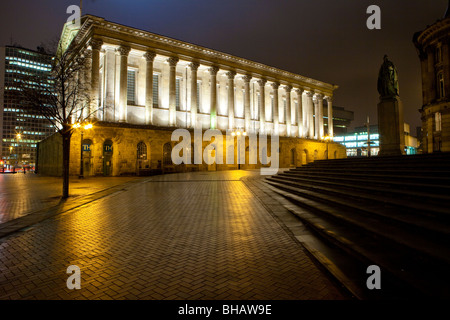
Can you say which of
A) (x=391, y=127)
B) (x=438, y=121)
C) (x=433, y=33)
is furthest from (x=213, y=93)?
(x=391, y=127)

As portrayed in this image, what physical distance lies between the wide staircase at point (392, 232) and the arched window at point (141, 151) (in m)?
28.6

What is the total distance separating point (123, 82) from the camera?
1313 inches

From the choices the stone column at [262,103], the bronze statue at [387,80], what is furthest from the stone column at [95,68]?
the bronze statue at [387,80]

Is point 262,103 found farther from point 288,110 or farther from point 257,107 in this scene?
point 288,110

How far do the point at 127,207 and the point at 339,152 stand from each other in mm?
58701

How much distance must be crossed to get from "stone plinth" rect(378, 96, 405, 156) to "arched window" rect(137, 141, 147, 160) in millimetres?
27938

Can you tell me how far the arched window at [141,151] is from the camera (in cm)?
3391

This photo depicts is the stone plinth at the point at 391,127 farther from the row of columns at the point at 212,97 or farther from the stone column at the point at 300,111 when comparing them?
the stone column at the point at 300,111

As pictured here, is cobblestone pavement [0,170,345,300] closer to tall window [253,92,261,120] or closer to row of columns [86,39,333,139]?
row of columns [86,39,333,139]

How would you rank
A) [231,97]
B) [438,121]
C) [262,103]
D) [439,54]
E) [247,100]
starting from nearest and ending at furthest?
[438,121]
[439,54]
[231,97]
[247,100]
[262,103]

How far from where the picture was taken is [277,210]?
9.02 m

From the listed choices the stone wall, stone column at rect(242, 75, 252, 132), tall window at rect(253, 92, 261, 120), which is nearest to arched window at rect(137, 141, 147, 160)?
the stone wall

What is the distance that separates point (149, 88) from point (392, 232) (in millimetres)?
35653
